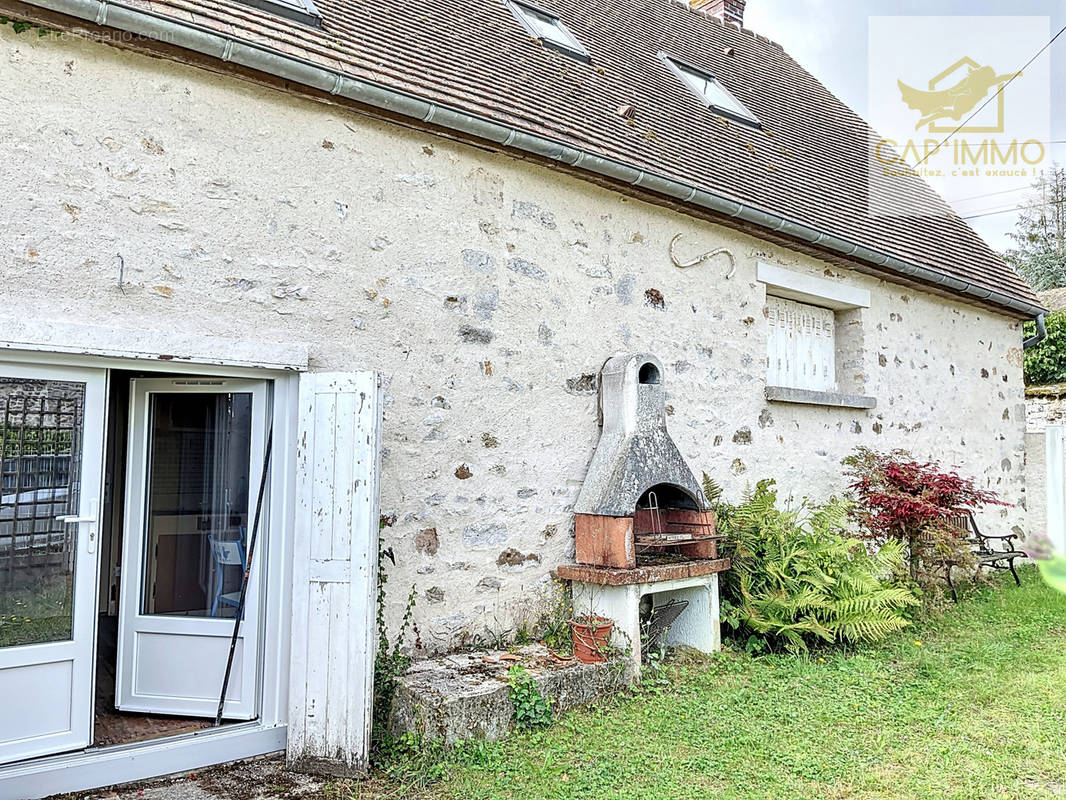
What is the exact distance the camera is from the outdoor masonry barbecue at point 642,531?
5398 mm

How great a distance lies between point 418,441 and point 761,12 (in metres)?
12.1

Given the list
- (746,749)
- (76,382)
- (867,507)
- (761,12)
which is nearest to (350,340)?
(76,382)

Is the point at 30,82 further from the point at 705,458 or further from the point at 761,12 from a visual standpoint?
the point at 761,12

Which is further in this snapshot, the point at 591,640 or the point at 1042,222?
the point at 1042,222

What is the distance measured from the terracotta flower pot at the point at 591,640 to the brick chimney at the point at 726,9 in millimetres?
10594

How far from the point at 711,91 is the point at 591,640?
674cm

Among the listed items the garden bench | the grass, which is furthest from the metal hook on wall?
the grass

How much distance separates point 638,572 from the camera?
527 cm

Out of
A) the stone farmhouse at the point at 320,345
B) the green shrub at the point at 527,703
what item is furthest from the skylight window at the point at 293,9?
the green shrub at the point at 527,703

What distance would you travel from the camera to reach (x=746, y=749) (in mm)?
4250

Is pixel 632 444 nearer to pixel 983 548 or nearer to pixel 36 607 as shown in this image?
pixel 36 607

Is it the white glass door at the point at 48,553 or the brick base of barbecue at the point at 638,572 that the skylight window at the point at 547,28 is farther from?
the white glass door at the point at 48,553

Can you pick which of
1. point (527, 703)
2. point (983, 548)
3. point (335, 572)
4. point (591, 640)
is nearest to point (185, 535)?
point (335, 572)

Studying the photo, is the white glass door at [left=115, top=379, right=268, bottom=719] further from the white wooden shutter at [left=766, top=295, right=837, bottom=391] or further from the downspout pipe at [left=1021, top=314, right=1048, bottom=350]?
the downspout pipe at [left=1021, top=314, right=1048, bottom=350]
